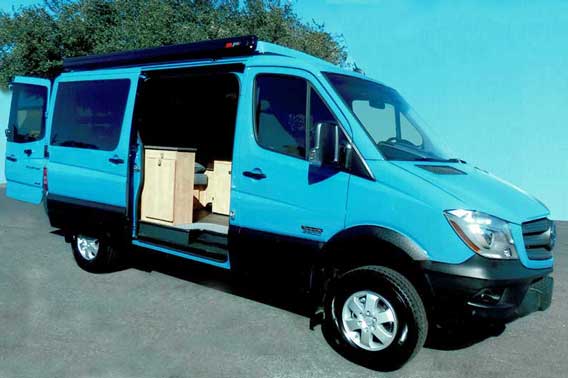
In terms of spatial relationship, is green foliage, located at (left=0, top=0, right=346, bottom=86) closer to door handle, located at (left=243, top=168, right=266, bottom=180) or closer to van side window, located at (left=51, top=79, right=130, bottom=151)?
van side window, located at (left=51, top=79, right=130, bottom=151)

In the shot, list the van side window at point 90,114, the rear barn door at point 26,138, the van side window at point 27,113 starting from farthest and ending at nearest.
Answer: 1. the van side window at point 27,113
2. the rear barn door at point 26,138
3. the van side window at point 90,114

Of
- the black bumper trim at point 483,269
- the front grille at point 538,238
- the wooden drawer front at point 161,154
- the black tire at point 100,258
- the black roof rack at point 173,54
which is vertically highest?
the black roof rack at point 173,54

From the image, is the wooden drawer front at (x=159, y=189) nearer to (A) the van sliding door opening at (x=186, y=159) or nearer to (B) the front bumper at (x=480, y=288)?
(A) the van sliding door opening at (x=186, y=159)

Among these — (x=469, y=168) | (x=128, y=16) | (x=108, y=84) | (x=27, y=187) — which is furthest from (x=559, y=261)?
(x=128, y=16)

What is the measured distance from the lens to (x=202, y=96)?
7.31m

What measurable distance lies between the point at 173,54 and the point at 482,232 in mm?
3475

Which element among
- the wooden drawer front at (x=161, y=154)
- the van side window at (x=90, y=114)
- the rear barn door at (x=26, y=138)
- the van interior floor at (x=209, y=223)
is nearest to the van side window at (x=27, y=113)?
the rear barn door at (x=26, y=138)

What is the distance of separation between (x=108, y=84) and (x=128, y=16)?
13838 mm

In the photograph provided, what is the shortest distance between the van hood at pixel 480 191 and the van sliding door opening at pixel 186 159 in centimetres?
209

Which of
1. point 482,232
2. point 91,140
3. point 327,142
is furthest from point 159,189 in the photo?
point 482,232

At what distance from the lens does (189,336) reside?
4.12 meters

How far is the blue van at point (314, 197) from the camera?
3.43 meters

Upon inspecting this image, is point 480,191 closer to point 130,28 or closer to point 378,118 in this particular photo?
point 378,118

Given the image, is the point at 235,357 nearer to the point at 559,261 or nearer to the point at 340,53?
the point at 559,261
